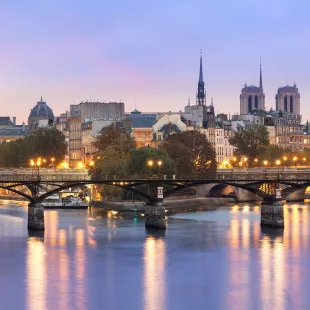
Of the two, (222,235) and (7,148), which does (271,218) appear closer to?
(222,235)

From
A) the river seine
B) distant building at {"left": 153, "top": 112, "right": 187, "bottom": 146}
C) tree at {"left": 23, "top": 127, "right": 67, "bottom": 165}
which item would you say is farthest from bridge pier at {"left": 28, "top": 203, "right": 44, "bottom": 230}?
distant building at {"left": 153, "top": 112, "right": 187, "bottom": 146}

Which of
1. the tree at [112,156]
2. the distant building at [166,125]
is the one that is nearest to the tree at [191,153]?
the tree at [112,156]

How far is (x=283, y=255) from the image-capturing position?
76688mm

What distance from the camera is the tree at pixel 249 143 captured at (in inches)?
6964

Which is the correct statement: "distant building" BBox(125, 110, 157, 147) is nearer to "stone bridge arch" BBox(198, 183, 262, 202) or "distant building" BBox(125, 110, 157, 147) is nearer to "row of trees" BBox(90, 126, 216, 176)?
"row of trees" BBox(90, 126, 216, 176)

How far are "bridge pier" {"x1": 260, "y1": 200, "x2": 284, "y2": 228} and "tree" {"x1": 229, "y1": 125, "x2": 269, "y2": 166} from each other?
7889 centimetres

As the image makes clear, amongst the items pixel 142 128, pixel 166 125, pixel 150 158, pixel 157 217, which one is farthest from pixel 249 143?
pixel 157 217

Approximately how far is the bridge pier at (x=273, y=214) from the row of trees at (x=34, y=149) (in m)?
67.3

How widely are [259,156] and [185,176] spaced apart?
207 feet

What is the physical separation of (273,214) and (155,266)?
977 inches

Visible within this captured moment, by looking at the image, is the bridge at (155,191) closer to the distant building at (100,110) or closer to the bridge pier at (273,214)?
the bridge pier at (273,214)

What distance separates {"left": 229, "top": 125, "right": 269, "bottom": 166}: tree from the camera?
177 meters

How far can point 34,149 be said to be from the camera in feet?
535

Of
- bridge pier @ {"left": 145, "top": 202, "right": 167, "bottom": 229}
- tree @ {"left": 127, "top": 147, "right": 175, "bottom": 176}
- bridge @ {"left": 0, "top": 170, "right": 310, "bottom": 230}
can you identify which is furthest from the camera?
tree @ {"left": 127, "top": 147, "right": 175, "bottom": 176}
